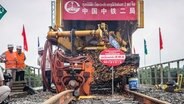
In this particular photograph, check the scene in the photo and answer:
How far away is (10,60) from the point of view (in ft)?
53.2

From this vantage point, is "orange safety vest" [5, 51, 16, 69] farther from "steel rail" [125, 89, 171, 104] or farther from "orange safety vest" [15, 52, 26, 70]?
"steel rail" [125, 89, 171, 104]

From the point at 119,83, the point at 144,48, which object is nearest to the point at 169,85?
the point at 119,83

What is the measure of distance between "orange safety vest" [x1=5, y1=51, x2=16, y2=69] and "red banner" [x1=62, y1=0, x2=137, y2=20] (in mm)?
2182

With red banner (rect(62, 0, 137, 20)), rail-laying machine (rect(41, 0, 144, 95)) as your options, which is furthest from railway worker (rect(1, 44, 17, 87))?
red banner (rect(62, 0, 137, 20))

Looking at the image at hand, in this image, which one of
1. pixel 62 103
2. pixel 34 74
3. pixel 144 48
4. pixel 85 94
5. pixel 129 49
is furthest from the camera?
pixel 144 48

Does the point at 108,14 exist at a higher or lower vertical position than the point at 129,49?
higher

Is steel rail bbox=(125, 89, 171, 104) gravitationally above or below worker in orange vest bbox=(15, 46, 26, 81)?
below

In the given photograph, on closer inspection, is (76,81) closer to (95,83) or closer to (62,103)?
(95,83)

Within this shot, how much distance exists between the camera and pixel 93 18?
639 inches

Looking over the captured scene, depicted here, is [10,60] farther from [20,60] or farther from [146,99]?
[146,99]

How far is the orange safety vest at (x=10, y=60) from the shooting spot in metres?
16.1

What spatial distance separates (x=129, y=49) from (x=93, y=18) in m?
1.75

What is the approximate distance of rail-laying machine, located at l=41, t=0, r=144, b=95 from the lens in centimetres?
1377

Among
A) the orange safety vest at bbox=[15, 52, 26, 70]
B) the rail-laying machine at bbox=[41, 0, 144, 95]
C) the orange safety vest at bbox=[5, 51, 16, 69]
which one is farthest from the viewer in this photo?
the orange safety vest at bbox=[15, 52, 26, 70]
